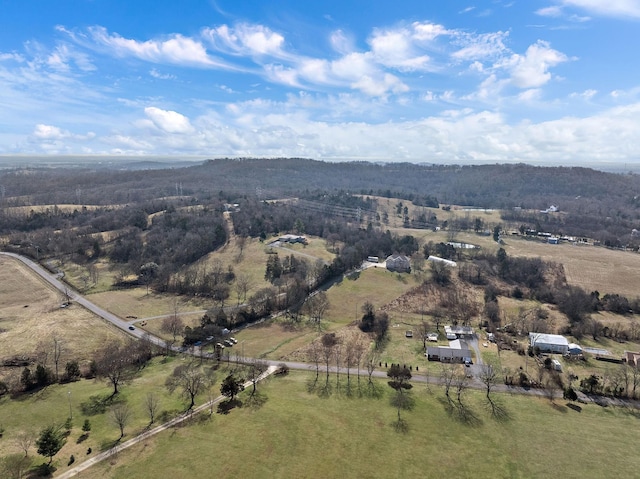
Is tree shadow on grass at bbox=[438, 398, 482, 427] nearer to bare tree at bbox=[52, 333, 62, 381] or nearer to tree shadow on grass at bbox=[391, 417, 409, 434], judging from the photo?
tree shadow on grass at bbox=[391, 417, 409, 434]

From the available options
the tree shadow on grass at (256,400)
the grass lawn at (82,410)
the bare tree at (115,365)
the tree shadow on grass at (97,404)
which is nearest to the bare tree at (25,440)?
the grass lawn at (82,410)

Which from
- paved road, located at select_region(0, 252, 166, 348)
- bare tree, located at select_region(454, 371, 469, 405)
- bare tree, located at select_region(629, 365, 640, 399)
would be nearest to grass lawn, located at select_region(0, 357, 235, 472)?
paved road, located at select_region(0, 252, 166, 348)

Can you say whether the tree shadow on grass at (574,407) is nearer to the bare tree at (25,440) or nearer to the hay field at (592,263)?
the hay field at (592,263)

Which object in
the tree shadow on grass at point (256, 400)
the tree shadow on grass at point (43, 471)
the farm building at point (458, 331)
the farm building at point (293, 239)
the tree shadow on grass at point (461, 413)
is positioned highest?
the farm building at point (293, 239)

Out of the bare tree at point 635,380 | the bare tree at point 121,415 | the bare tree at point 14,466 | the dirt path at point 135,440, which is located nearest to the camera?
the bare tree at point 14,466

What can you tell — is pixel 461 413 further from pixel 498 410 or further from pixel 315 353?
pixel 315 353

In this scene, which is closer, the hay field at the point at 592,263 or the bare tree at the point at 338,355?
the bare tree at the point at 338,355

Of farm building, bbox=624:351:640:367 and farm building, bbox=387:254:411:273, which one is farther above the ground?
farm building, bbox=387:254:411:273
